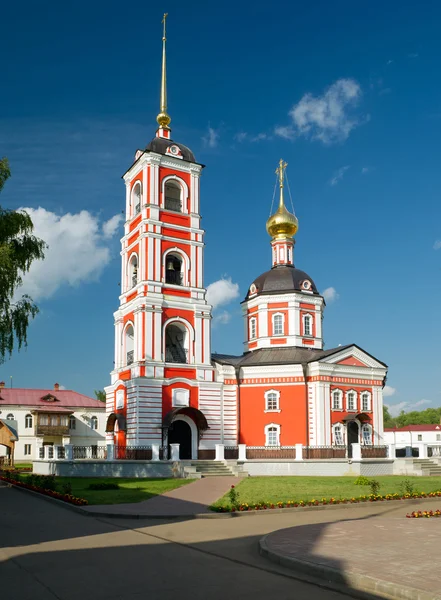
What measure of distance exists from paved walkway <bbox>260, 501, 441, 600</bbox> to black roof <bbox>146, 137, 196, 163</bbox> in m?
27.6

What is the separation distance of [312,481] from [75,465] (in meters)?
11.3

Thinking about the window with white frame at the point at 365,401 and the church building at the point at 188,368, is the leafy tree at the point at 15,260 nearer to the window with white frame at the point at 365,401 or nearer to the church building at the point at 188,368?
the church building at the point at 188,368

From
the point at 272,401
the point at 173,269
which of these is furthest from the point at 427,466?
the point at 173,269

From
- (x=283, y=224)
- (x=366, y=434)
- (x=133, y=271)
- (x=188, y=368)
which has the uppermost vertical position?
(x=283, y=224)

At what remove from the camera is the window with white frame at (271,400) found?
117ft

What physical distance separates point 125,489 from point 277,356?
1694 centimetres

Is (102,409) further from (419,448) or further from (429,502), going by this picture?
(429,502)

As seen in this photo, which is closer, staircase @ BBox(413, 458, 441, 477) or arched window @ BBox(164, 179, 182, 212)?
staircase @ BBox(413, 458, 441, 477)

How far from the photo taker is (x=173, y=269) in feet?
117

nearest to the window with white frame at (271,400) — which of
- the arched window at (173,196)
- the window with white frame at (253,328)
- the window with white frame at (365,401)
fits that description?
the window with white frame at (365,401)

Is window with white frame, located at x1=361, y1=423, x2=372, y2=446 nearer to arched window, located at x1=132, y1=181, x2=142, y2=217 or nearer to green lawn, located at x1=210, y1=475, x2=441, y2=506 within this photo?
green lawn, located at x1=210, y1=475, x2=441, y2=506

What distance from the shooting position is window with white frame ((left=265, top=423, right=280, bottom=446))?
35.2 meters

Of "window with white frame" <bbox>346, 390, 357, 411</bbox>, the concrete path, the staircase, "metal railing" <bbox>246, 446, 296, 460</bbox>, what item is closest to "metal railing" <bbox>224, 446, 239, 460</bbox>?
"metal railing" <bbox>246, 446, 296, 460</bbox>

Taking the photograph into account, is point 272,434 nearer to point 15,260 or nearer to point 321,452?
point 321,452
